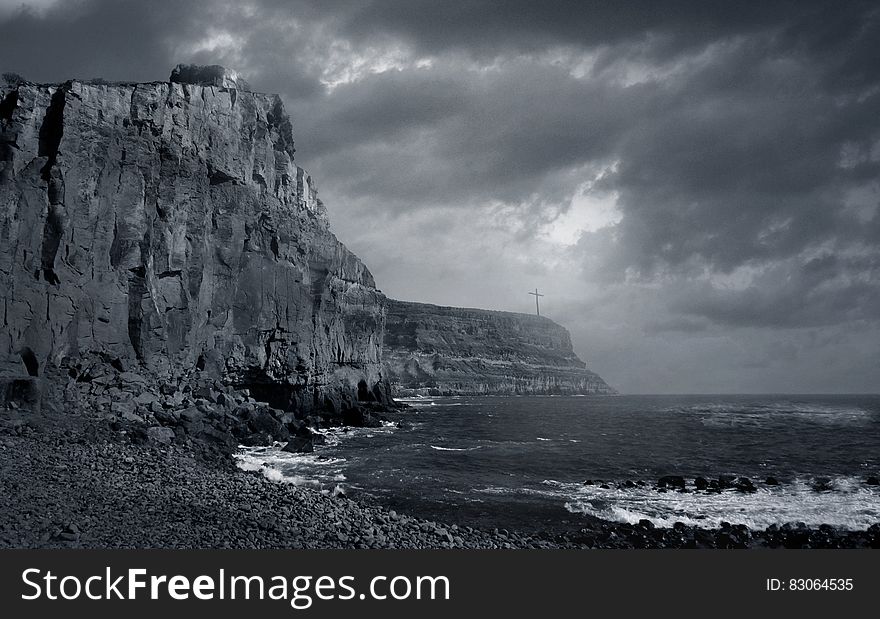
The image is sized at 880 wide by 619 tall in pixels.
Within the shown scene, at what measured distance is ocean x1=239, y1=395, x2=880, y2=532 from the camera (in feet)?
61.8

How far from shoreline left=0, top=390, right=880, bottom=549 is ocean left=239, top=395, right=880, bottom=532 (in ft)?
4.87

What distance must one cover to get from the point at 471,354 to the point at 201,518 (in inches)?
5099

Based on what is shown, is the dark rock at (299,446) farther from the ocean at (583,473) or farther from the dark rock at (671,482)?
the dark rock at (671,482)

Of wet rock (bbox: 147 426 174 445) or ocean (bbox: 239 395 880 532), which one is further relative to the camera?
wet rock (bbox: 147 426 174 445)

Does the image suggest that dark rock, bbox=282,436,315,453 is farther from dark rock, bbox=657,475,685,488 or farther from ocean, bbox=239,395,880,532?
dark rock, bbox=657,475,685,488

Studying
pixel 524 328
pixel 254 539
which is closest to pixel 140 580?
pixel 254 539

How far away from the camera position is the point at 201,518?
12.9 meters

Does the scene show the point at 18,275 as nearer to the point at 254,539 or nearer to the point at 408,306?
the point at 254,539

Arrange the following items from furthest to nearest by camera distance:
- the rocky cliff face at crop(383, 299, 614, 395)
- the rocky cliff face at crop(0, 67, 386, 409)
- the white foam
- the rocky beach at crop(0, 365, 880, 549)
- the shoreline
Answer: the rocky cliff face at crop(383, 299, 614, 395) < the rocky cliff face at crop(0, 67, 386, 409) < the white foam < the rocky beach at crop(0, 365, 880, 549) < the shoreline

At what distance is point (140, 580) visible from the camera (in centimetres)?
794

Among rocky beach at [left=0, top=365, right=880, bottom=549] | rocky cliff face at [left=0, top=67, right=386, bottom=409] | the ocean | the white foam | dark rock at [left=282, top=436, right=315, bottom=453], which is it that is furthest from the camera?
dark rock at [left=282, top=436, right=315, bottom=453]

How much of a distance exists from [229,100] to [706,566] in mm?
44570

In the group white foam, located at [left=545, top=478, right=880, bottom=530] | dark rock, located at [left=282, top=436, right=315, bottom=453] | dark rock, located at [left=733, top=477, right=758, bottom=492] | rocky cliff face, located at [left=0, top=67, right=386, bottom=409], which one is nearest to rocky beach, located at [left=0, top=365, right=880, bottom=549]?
dark rock, located at [left=733, top=477, right=758, bottom=492]

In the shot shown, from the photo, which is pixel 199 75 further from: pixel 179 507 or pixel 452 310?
pixel 452 310
